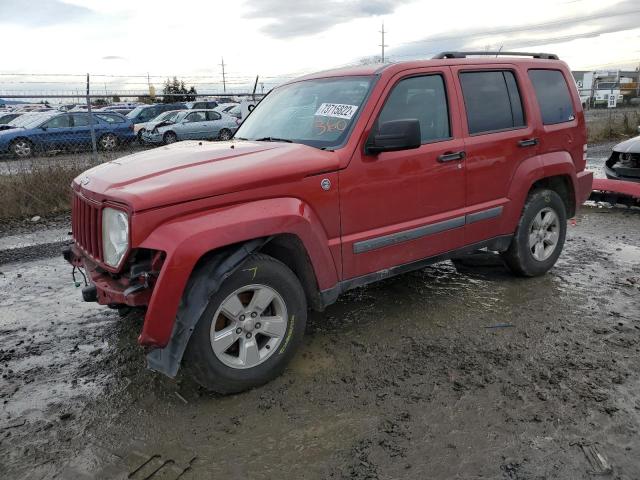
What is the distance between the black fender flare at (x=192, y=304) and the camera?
114 inches

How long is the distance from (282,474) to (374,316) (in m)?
1.97

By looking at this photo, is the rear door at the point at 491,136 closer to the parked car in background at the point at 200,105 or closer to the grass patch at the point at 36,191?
the grass patch at the point at 36,191

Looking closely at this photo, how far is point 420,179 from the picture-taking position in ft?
12.8

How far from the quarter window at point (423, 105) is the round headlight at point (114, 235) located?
192 cm

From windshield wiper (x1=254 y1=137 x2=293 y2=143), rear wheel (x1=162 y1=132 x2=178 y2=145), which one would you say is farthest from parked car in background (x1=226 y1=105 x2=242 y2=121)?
windshield wiper (x1=254 y1=137 x2=293 y2=143)

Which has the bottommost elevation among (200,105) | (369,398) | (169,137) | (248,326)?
(369,398)

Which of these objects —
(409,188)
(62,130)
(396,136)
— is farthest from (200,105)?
(396,136)

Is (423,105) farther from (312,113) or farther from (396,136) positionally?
(312,113)

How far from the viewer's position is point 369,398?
3195 millimetres

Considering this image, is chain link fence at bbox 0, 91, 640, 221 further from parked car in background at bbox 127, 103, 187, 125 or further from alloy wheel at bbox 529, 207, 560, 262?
alloy wheel at bbox 529, 207, 560, 262

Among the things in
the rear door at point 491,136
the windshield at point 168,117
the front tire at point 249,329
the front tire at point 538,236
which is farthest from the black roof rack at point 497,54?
the windshield at point 168,117

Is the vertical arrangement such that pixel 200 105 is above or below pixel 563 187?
above

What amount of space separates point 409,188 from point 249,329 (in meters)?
1.57

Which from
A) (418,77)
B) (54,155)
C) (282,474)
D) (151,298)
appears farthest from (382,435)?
(54,155)
